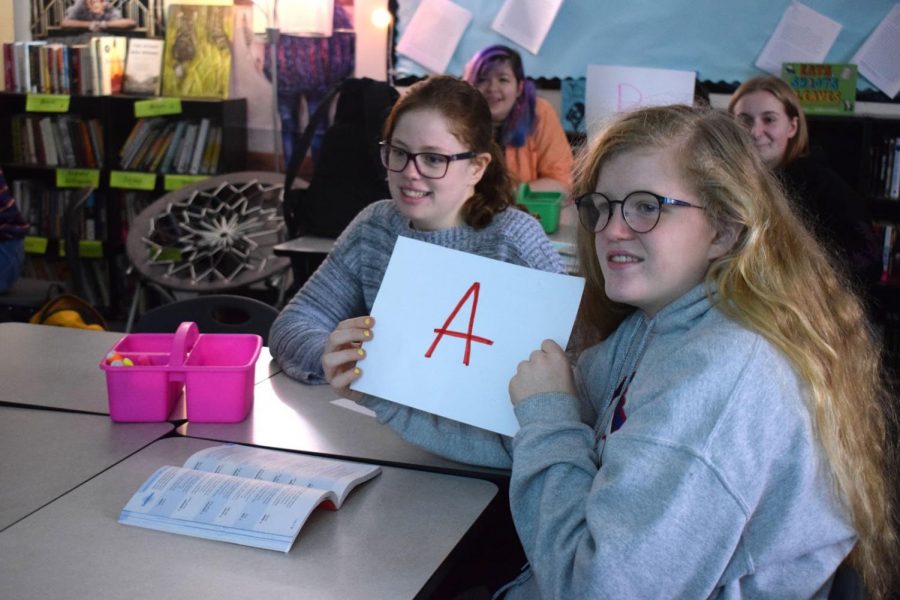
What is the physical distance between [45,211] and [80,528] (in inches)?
174

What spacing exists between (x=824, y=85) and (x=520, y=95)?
130 centimetres

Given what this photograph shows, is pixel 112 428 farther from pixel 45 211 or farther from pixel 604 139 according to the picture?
pixel 45 211

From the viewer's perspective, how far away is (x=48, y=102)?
504 centimetres

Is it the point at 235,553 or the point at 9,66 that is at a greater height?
the point at 9,66

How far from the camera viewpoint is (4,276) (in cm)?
356

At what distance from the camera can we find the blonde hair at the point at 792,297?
46.0 inches

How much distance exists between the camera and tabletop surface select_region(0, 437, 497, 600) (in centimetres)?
115

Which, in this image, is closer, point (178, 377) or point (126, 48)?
point (178, 377)

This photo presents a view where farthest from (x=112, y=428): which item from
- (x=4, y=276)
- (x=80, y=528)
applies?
(x=4, y=276)

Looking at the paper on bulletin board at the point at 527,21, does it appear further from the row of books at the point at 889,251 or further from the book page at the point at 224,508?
the book page at the point at 224,508

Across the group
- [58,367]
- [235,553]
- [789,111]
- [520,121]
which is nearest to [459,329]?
[235,553]

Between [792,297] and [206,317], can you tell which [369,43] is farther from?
[792,297]

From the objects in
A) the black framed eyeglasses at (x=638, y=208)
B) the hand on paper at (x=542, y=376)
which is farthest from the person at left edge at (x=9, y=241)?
the black framed eyeglasses at (x=638, y=208)

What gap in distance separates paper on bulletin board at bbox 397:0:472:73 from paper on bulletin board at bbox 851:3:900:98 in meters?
1.82
